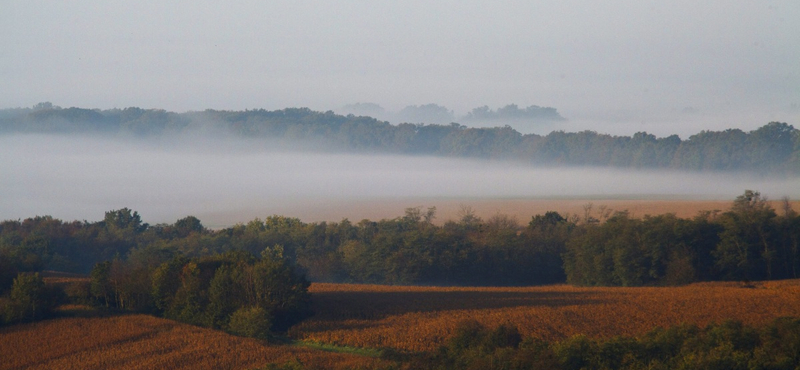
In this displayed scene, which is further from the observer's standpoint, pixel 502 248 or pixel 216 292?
pixel 502 248

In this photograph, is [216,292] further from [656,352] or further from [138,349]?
[656,352]

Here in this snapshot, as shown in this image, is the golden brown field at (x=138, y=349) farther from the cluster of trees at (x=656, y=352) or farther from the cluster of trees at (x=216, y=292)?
the cluster of trees at (x=656, y=352)

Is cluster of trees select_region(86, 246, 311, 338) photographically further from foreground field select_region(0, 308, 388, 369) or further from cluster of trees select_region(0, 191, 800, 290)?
cluster of trees select_region(0, 191, 800, 290)

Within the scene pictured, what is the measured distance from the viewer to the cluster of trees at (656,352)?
2089 centimetres

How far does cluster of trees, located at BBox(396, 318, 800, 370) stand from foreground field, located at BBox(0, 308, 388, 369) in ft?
12.4

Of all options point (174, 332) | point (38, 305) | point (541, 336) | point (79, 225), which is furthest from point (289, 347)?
point (79, 225)

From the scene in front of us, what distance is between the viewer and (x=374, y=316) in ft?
124

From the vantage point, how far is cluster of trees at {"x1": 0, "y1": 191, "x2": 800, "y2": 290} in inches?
2267

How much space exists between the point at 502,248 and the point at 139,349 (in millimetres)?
41939

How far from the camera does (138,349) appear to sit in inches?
1145

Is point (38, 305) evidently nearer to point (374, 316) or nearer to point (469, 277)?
point (374, 316)

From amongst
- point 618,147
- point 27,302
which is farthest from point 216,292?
point 618,147

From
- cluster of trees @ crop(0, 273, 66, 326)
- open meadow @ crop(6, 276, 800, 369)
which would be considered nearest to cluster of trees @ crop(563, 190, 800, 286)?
open meadow @ crop(6, 276, 800, 369)

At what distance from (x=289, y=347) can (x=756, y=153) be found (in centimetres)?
13951
